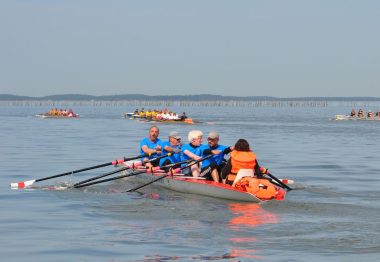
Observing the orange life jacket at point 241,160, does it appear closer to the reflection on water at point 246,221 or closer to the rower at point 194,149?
the reflection on water at point 246,221

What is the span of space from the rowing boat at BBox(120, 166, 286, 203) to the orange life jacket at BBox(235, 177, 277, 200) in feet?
0.52

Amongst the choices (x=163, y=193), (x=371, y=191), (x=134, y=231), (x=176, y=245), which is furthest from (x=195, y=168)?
(x=176, y=245)

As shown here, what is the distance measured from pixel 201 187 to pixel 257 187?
6.31 ft

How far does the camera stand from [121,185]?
25.1 meters

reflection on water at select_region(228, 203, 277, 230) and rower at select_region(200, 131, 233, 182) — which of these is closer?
reflection on water at select_region(228, 203, 277, 230)

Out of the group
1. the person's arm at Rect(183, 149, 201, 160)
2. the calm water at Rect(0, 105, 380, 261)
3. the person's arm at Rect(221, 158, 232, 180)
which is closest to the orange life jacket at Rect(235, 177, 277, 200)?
the calm water at Rect(0, 105, 380, 261)

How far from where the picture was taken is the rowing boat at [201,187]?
19.8 metres

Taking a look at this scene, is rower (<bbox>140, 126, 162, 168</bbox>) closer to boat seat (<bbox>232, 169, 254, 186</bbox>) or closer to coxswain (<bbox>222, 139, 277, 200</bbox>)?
coxswain (<bbox>222, 139, 277, 200</bbox>)

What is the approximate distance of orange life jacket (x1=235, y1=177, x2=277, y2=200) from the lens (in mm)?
19750

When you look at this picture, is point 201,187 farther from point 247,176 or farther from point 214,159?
point 247,176

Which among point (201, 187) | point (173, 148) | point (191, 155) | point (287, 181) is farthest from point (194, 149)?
point (287, 181)

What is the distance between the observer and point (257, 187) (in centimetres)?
1978

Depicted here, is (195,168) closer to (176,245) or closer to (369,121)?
(176,245)

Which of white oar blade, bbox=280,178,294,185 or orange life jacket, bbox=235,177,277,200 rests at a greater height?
orange life jacket, bbox=235,177,277,200
